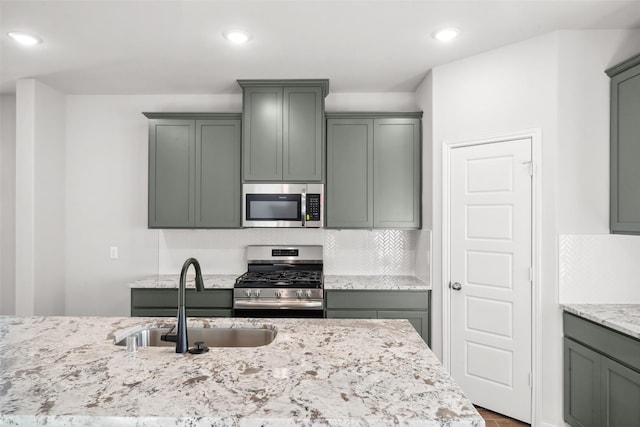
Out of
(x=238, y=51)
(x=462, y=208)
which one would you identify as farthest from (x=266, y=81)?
(x=462, y=208)

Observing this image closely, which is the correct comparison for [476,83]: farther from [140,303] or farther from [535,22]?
[140,303]

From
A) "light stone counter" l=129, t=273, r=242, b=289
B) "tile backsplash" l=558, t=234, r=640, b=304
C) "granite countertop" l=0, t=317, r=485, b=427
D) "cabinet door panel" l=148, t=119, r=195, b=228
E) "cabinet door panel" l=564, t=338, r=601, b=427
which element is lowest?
"cabinet door panel" l=564, t=338, r=601, b=427

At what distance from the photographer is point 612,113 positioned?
248cm

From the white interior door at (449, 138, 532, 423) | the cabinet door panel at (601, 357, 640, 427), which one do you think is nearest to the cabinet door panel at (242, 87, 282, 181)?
the white interior door at (449, 138, 532, 423)

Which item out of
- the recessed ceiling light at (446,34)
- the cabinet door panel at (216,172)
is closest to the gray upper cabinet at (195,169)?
the cabinet door panel at (216,172)

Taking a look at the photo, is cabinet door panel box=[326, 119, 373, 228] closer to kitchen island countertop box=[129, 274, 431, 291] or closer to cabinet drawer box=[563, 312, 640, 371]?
kitchen island countertop box=[129, 274, 431, 291]

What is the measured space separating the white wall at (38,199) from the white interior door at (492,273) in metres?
3.63

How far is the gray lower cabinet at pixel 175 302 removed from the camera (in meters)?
3.30

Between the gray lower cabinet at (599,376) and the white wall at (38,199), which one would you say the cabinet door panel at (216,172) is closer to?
the white wall at (38,199)

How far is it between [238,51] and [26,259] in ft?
8.66

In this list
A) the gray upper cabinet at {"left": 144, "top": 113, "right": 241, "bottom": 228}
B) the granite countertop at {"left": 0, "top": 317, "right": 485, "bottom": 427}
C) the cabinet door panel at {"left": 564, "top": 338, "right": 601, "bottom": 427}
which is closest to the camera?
the granite countertop at {"left": 0, "top": 317, "right": 485, "bottom": 427}

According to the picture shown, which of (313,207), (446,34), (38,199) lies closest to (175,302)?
(313,207)

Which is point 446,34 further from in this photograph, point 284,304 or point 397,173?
point 284,304

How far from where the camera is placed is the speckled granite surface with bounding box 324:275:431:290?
324cm
